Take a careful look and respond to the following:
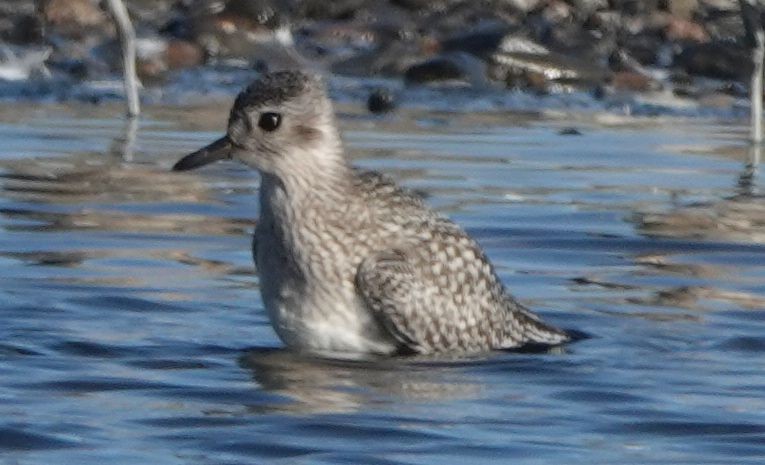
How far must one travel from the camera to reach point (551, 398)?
8.85 metres

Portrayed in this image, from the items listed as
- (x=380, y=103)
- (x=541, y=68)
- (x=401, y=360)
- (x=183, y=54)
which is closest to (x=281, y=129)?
(x=401, y=360)

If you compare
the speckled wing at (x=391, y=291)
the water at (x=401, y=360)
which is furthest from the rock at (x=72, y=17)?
the speckled wing at (x=391, y=291)

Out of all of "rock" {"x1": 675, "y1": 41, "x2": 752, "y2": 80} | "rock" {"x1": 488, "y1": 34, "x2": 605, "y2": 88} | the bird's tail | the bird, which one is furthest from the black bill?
"rock" {"x1": 675, "y1": 41, "x2": 752, "y2": 80}

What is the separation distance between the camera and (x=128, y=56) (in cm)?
1748

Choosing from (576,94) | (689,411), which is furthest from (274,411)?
(576,94)

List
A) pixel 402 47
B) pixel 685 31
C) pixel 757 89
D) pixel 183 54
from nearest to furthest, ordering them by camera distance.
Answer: pixel 757 89 → pixel 183 54 → pixel 402 47 → pixel 685 31

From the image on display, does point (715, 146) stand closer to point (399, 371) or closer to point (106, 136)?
point (106, 136)

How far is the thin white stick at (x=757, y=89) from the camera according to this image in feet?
53.9

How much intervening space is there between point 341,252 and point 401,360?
1.66 ft

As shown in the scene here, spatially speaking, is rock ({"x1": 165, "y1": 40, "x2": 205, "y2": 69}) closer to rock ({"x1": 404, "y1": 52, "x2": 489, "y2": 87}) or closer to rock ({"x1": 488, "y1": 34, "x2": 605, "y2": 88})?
rock ({"x1": 404, "y1": 52, "x2": 489, "y2": 87})

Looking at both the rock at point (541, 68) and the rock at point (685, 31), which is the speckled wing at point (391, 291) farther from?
the rock at point (685, 31)

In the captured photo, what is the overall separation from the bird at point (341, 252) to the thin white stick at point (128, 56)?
7741 mm

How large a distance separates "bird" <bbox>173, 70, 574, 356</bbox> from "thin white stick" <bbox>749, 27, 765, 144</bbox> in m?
7.07

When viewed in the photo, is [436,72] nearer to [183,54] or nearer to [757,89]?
[183,54]
